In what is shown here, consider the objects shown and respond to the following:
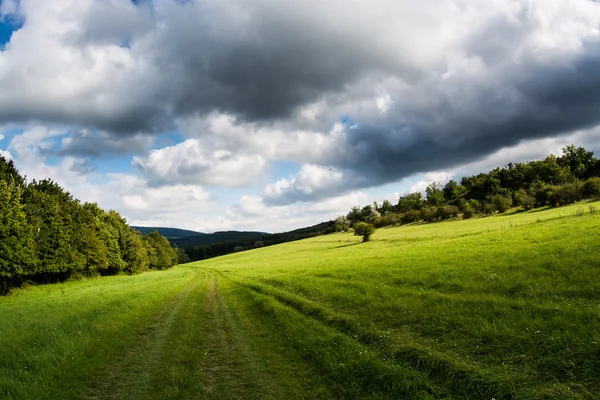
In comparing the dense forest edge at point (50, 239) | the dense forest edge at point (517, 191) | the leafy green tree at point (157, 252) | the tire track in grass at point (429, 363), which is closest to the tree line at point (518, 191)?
the dense forest edge at point (517, 191)

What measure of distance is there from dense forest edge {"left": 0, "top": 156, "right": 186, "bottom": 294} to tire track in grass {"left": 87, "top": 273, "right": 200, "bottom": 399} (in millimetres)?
34699

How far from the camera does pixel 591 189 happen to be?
80812mm

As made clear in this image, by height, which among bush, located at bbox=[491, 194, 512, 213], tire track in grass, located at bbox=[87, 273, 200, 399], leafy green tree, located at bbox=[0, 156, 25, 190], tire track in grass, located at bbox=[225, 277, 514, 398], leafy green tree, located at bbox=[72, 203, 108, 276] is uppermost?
leafy green tree, located at bbox=[0, 156, 25, 190]

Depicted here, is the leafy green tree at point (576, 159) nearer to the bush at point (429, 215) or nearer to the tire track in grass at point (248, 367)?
the bush at point (429, 215)

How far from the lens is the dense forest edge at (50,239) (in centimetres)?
3906

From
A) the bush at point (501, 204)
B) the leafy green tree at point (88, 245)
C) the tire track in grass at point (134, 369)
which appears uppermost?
the leafy green tree at point (88, 245)

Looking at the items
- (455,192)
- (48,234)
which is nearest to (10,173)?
(48,234)

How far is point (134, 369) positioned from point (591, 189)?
4133 inches

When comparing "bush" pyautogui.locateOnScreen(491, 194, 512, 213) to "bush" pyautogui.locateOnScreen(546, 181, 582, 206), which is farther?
"bush" pyautogui.locateOnScreen(491, 194, 512, 213)

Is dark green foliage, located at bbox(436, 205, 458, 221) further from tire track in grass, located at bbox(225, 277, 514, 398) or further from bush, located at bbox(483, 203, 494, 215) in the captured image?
tire track in grass, located at bbox(225, 277, 514, 398)

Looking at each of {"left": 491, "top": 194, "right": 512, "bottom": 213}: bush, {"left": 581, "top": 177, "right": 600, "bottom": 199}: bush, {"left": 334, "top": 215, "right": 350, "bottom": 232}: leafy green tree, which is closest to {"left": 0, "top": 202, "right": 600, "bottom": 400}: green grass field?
{"left": 581, "top": 177, "right": 600, "bottom": 199}: bush

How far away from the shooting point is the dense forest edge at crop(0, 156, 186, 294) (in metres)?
39.1

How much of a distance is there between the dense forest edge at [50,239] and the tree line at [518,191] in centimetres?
8478

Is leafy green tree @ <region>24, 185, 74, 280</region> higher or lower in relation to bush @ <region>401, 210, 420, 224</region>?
higher
